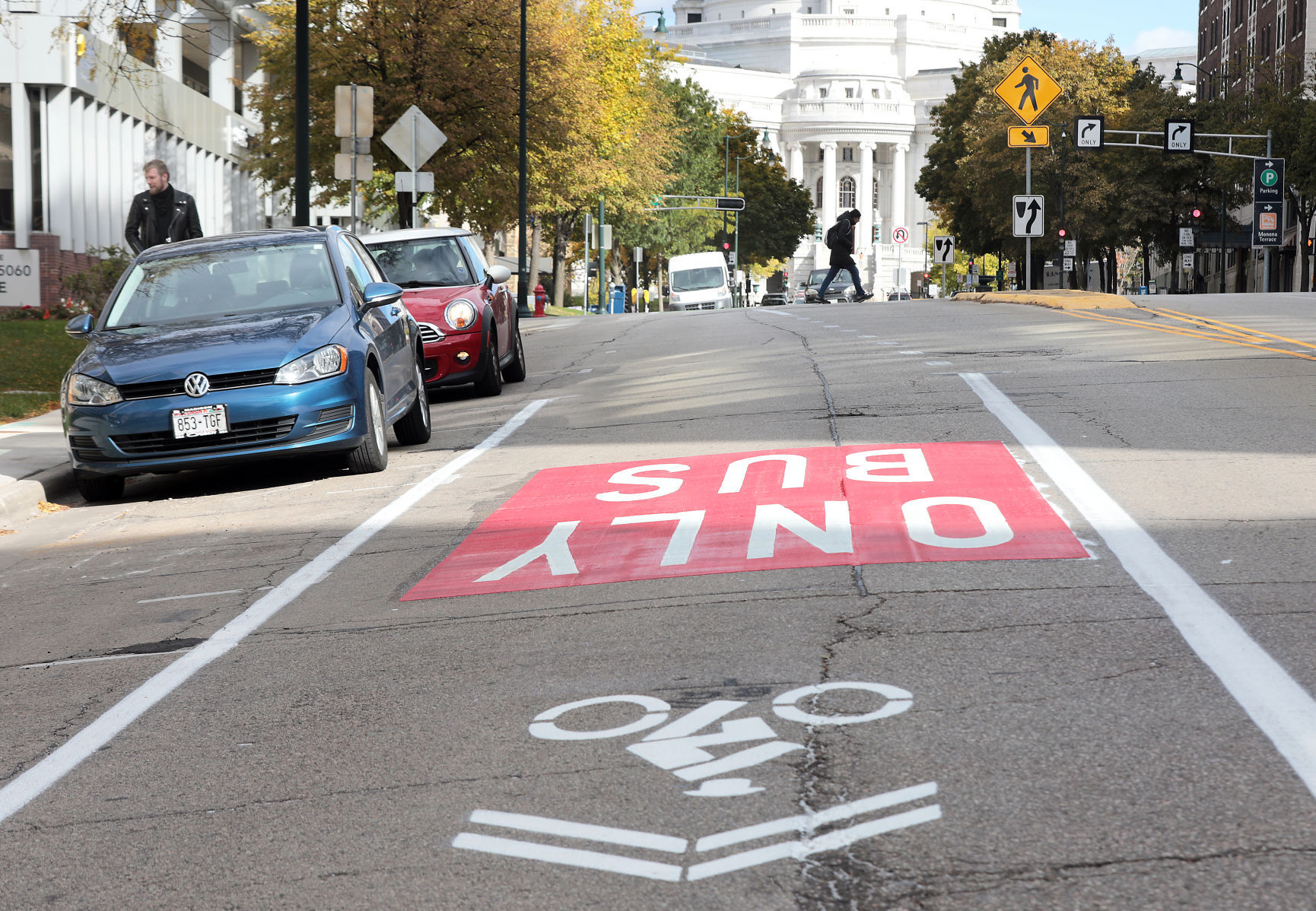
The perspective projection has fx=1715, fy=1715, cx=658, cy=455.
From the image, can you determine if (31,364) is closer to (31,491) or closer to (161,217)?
(161,217)

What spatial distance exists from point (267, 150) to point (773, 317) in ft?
49.0

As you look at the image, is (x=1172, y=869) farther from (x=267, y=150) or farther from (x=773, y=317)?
(x=267, y=150)

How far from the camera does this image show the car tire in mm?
11328

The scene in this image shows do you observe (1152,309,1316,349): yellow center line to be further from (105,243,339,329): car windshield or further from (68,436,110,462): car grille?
(68,436,110,462): car grille

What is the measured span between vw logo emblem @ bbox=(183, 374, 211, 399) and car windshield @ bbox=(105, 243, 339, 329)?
0.94m

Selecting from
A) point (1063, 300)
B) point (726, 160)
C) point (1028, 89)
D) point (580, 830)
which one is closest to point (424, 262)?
point (580, 830)

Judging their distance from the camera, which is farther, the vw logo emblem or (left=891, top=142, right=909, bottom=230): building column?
(left=891, top=142, right=909, bottom=230): building column

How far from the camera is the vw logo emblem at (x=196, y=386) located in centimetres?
1070

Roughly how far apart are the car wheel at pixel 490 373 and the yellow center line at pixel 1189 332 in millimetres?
7641

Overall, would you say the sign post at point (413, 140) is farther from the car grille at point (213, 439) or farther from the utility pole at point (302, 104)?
the car grille at point (213, 439)

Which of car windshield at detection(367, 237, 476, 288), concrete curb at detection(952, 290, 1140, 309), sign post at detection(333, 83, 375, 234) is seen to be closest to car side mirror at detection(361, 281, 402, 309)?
car windshield at detection(367, 237, 476, 288)

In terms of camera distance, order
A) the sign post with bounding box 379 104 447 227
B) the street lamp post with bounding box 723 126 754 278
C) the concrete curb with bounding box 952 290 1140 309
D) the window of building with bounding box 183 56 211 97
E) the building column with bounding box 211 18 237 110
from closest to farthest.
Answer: the sign post with bounding box 379 104 447 227
the concrete curb with bounding box 952 290 1140 309
the building column with bounding box 211 18 237 110
the window of building with bounding box 183 56 211 97
the street lamp post with bounding box 723 126 754 278

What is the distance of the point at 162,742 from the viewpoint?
5238mm

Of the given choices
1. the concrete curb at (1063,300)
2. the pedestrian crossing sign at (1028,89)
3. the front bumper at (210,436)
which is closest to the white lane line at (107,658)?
the front bumper at (210,436)
